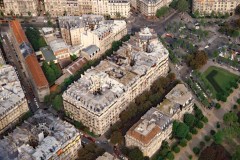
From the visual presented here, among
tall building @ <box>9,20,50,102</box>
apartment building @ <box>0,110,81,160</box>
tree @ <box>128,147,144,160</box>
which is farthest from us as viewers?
tall building @ <box>9,20,50,102</box>

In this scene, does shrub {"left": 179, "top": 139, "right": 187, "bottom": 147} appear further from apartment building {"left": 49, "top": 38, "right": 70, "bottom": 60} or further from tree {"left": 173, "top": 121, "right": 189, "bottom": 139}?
apartment building {"left": 49, "top": 38, "right": 70, "bottom": 60}

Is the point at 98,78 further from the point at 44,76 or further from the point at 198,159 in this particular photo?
the point at 198,159

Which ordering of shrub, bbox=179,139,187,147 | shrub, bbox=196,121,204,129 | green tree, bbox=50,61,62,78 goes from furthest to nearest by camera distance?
1. green tree, bbox=50,61,62,78
2. shrub, bbox=196,121,204,129
3. shrub, bbox=179,139,187,147

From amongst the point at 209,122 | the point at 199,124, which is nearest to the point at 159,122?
the point at 199,124

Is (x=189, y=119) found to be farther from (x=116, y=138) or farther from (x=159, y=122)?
(x=116, y=138)

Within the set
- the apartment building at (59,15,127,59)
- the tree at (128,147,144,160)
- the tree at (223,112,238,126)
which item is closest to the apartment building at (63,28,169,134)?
the apartment building at (59,15,127,59)

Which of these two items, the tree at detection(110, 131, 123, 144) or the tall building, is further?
the tall building

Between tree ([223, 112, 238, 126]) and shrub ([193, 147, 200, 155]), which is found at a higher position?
tree ([223, 112, 238, 126])
